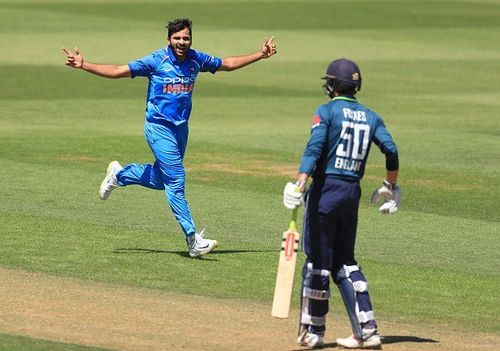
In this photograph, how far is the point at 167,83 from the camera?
14.6 meters

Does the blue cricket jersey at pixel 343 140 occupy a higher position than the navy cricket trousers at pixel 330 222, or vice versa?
the blue cricket jersey at pixel 343 140

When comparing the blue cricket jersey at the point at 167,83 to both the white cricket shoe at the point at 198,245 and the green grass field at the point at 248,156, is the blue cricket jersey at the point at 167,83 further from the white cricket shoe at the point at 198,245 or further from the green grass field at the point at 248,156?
the green grass field at the point at 248,156

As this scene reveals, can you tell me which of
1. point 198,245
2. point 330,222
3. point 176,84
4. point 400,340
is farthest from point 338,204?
point 176,84

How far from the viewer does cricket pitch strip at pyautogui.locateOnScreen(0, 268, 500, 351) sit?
428 inches

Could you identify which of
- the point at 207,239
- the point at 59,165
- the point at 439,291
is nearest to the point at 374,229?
the point at 207,239

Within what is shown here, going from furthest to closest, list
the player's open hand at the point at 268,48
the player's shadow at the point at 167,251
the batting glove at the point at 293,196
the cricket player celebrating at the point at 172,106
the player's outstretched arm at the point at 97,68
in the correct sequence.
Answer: the player's open hand at the point at 268,48
the player's shadow at the point at 167,251
the cricket player celebrating at the point at 172,106
the player's outstretched arm at the point at 97,68
the batting glove at the point at 293,196

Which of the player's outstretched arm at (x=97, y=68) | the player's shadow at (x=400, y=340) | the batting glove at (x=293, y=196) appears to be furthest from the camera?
the player's outstretched arm at (x=97, y=68)

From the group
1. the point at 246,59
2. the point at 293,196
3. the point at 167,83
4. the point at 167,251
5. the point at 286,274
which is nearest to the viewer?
the point at 293,196

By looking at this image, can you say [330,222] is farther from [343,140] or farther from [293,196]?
[343,140]

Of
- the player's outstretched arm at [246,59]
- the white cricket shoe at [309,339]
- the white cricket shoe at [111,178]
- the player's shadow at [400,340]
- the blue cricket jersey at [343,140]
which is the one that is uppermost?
the player's outstretched arm at [246,59]

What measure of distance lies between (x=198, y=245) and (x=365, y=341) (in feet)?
12.9

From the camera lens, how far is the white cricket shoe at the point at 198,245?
14461mm

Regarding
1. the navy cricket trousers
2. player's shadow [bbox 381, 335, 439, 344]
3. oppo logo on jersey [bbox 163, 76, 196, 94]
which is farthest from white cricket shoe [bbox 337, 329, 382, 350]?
oppo logo on jersey [bbox 163, 76, 196, 94]

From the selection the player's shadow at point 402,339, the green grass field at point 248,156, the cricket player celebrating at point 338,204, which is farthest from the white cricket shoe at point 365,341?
the green grass field at point 248,156
